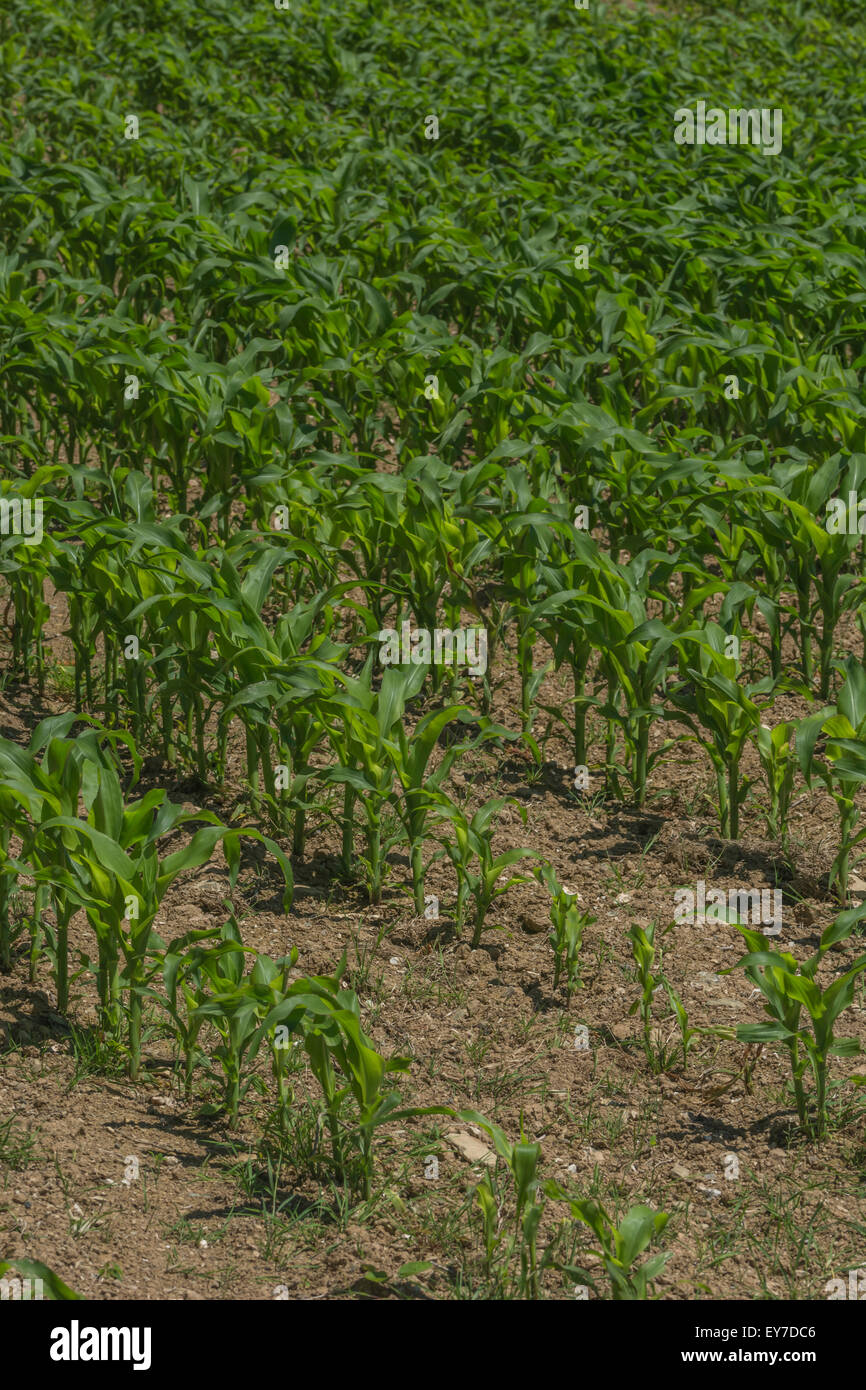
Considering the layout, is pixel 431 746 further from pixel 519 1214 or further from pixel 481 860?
pixel 519 1214

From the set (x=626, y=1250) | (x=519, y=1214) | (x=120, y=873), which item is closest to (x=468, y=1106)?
(x=519, y=1214)

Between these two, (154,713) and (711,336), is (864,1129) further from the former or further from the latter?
(711,336)

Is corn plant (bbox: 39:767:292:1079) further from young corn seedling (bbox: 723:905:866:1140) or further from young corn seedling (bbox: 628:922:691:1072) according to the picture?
young corn seedling (bbox: 723:905:866:1140)

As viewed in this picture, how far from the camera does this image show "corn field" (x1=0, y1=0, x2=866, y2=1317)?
2.72 m

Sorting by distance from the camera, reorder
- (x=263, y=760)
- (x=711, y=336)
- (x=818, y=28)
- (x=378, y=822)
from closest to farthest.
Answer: (x=378, y=822)
(x=263, y=760)
(x=711, y=336)
(x=818, y=28)

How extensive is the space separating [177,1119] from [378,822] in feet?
2.88

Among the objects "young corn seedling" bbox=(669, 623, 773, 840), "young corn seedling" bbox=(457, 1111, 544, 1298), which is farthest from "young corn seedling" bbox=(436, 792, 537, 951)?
"young corn seedling" bbox=(457, 1111, 544, 1298)

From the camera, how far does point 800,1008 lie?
292 centimetres

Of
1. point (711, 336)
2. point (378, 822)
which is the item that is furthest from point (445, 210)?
point (378, 822)

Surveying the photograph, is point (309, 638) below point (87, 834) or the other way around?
the other way around

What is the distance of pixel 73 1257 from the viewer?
252 cm

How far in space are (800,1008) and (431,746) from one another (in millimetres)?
1037

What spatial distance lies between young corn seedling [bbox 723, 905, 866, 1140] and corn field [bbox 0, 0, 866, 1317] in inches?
0.4

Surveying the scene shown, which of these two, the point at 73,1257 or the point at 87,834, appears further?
the point at 87,834
